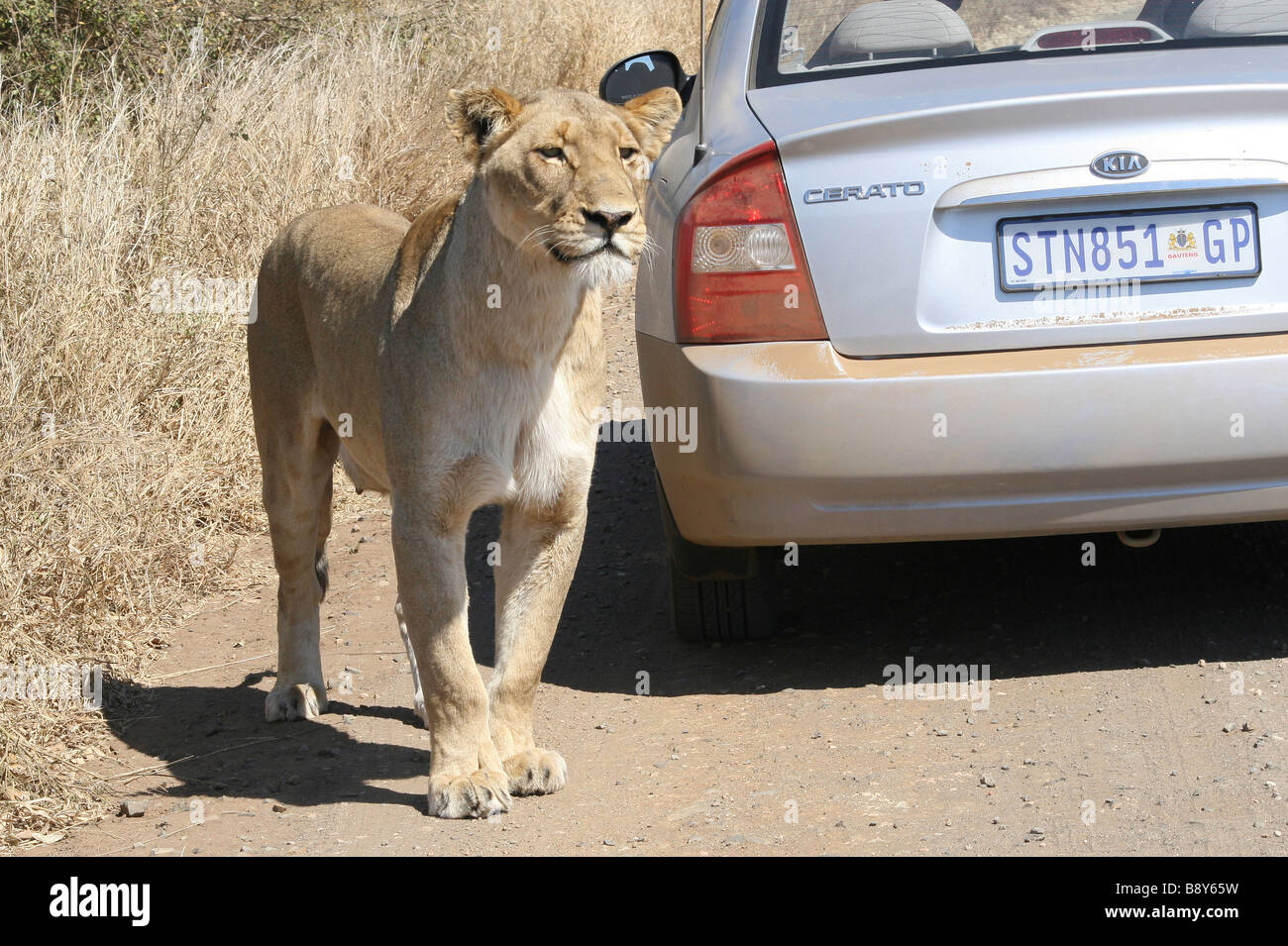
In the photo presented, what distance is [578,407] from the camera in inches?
146

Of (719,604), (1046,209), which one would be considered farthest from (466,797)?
(1046,209)

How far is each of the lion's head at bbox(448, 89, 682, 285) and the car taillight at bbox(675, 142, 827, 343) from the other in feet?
0.65

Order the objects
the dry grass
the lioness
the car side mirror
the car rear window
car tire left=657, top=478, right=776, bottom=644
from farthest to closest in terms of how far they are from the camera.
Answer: the car side mirror < the dry grass < car tire left=657, top=478, right=776, bottom=644 < the car rear window < the lioness

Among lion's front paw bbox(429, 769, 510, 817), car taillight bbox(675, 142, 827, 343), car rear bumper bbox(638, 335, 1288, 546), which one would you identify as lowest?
lion's front paw bbox(429, 769, 510, 817)

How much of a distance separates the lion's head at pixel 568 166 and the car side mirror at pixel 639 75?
1.27m

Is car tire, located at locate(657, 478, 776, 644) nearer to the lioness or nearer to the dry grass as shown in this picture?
the lioness

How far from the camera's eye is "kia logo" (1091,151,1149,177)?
3582 millimetres

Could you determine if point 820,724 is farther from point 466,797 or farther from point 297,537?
point 297,537

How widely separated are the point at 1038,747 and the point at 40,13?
6987 millimetres

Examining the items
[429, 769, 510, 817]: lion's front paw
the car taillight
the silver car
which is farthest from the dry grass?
the silver car

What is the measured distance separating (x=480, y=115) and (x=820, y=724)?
174 centimetres

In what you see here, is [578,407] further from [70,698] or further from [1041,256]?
[70,698]

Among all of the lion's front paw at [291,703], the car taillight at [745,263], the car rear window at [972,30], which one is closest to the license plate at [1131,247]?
the car taillight at [745,263]
